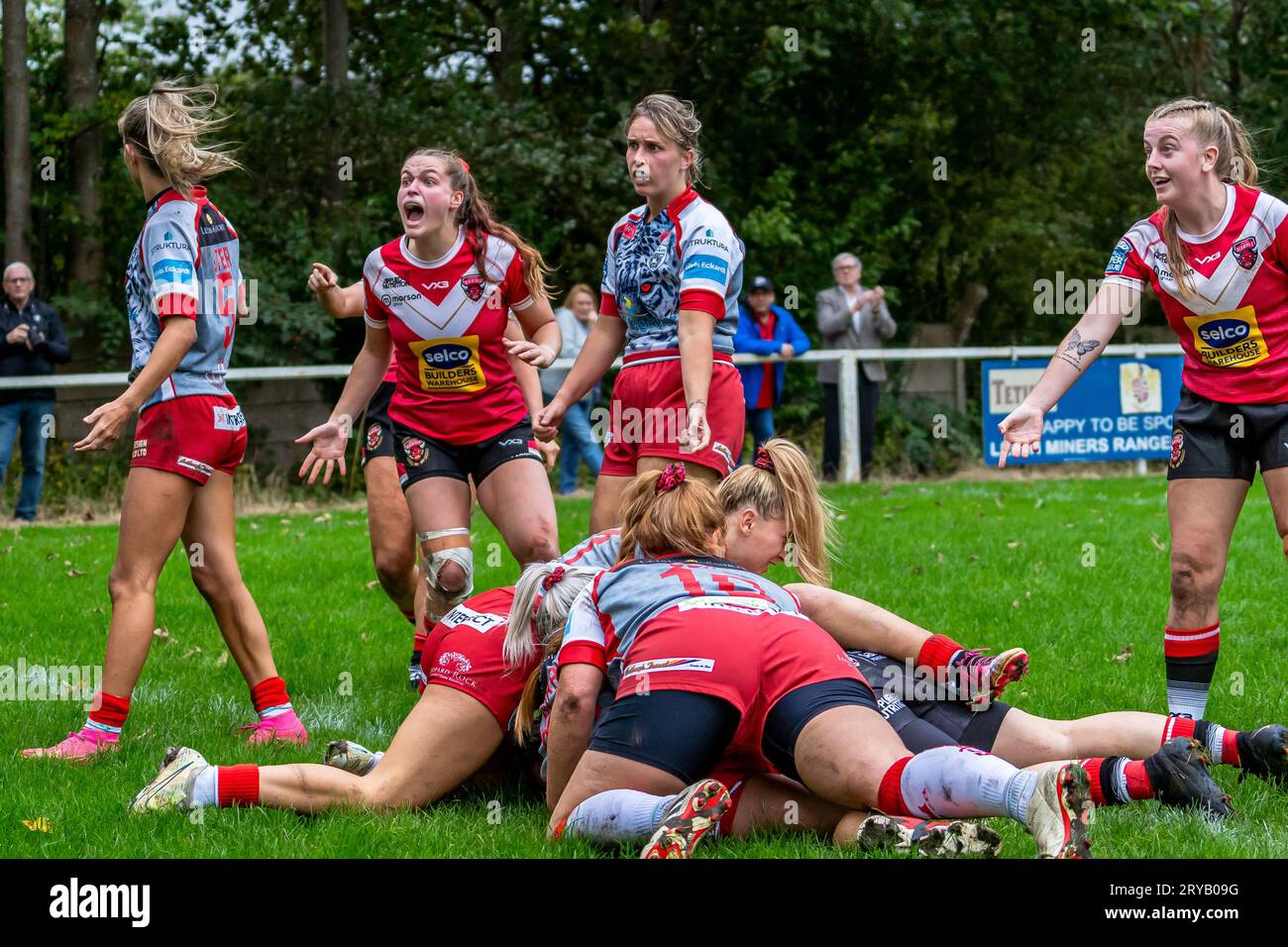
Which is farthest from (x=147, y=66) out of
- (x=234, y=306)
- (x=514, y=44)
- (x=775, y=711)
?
(x=775, y=711)

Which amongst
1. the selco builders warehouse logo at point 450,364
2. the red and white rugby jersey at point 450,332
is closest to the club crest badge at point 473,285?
the red and white rugby jersey at point 450,332

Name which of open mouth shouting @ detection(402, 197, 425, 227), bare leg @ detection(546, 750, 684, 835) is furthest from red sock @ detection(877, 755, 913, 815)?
open mouth shouting @ detection(402, 197, 425, 227)

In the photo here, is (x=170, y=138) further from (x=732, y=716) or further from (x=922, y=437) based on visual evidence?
(x=922, y=437)

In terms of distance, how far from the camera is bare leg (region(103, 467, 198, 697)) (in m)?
5.54

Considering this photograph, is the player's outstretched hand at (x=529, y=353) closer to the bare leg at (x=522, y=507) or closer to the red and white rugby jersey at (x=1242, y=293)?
the bare leg at (x=522, y=507)

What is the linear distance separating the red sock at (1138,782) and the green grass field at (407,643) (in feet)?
0.42

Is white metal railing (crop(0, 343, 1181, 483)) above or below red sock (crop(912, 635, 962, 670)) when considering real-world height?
above

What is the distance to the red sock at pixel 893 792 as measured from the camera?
393cm

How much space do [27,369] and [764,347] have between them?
6.85 meters

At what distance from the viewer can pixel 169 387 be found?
5.59 m

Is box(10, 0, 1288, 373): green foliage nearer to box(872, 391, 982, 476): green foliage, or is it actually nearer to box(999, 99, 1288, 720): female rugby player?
box(872, 391, 982, 476): green foliage

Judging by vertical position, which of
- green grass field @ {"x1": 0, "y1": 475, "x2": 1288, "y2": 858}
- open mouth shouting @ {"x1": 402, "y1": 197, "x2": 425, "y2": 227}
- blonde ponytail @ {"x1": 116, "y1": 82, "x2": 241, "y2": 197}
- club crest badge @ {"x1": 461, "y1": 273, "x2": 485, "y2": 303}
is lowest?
green grass field @ {"x1": 0, "y1": 475, "x2": 1288, "y2": 858}

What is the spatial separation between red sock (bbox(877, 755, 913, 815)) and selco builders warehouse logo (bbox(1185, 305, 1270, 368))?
2.23m

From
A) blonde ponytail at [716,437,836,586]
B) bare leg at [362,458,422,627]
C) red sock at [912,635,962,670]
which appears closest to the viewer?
red sock at [912,635,962,670]
